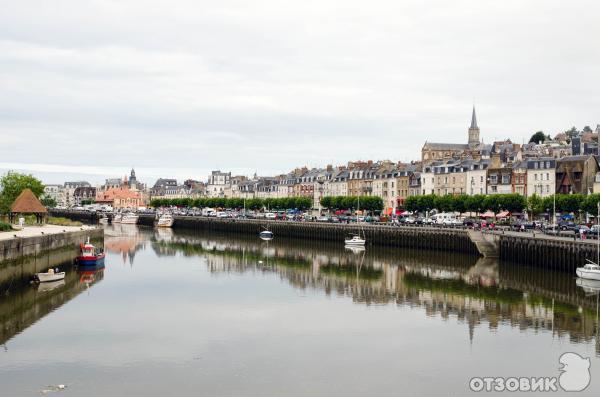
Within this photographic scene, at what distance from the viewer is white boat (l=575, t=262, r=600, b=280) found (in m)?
47.9

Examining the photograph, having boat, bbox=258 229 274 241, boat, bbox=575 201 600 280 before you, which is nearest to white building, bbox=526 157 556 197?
boat, bbox=258 229 274 241

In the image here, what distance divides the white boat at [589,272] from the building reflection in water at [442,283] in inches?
36.5

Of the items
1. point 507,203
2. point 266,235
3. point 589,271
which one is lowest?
point 266,235

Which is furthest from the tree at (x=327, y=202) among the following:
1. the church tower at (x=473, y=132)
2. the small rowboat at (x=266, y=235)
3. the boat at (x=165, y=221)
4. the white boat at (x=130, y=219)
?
the white boat at (x=130, y=219)

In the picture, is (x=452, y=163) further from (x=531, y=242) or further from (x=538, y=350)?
(x=538, y=350)

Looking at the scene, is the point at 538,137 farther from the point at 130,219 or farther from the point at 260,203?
the point at 130,219

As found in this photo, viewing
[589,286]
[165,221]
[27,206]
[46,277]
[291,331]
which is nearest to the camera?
[291,331]

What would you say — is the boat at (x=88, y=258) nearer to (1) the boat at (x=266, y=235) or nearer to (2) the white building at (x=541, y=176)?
(1) the boat at (x=266, y=235)

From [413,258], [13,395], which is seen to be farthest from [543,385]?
[413,258]

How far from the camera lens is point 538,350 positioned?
30.7 metres

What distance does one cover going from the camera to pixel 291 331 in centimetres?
3450

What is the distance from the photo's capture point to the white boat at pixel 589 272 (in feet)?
157

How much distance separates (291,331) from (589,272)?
24.5 m

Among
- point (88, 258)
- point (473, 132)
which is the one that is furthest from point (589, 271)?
point (473, 132)
